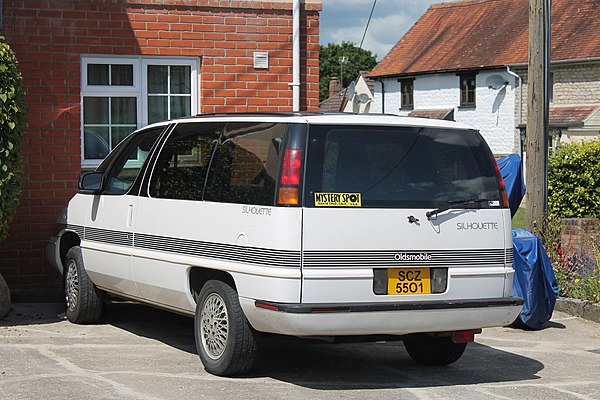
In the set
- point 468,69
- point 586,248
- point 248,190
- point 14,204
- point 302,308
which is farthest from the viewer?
point 468,69

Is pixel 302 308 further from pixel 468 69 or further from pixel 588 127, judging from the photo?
pixel 468 69

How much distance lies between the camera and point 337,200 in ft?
23.7

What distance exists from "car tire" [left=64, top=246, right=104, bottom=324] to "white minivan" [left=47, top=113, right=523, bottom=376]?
1640 millimetres

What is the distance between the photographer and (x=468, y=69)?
47.4 m

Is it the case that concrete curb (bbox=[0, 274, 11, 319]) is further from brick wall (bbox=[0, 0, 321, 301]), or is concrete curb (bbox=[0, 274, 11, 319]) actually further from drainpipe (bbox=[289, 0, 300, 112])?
drainpipe (bbox=[289, 0, 300, 112])

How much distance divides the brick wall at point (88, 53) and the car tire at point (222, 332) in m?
4.34

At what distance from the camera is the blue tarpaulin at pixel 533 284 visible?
10523 mm

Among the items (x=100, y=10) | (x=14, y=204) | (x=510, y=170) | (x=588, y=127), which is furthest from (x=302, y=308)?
(x=588, y=127)

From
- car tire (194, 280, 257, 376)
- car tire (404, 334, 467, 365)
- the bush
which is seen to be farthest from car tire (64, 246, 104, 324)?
car tire (404, 334, 467, 365)

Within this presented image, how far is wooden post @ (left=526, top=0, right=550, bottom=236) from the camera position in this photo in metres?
12.6

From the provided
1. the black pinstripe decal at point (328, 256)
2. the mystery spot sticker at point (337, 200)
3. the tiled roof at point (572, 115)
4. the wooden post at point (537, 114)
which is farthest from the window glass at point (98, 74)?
the tiled roof at point (572, 115)

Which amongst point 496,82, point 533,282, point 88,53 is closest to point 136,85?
point 88,53

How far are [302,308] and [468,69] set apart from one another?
41.5 metres

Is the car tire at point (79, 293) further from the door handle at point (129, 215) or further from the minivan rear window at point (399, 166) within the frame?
the minivan rear window at point (399, 166)
